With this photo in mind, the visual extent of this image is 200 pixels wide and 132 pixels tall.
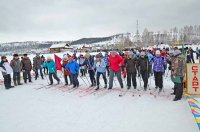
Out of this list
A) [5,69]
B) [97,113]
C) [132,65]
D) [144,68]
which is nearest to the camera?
[97,113]

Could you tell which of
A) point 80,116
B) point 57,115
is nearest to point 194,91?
point 80,116

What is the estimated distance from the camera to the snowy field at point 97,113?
17.0 ft

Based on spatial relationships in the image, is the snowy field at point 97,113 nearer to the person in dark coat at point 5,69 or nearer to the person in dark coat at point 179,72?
the person in dark coat at point 179,72

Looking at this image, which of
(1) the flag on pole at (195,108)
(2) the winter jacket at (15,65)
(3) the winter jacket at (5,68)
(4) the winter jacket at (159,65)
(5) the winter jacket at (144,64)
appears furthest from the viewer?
(2) the winter jacket at (15,65)

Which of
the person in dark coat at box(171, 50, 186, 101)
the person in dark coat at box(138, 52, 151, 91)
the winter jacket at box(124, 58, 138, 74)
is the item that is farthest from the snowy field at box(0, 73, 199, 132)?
the winter jacket at box(124, 58, 138, 74)

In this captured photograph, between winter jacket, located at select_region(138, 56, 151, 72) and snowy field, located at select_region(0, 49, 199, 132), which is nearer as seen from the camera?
snowy field, located at select_region(0, 49, 199, 132)

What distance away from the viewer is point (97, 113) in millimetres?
6246

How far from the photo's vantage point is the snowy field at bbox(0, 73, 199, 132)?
516 centimetres

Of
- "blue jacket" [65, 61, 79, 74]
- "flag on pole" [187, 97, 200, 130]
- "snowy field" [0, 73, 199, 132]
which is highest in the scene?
"blue jacket" [65, 61, 79, 74]

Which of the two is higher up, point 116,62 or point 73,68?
point 116,62

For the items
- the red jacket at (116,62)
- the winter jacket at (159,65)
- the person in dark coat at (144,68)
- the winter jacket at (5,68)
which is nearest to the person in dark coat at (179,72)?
the winter jacket at (159,65)

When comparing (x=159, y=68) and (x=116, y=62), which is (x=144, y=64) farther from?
(x=116, y=62)

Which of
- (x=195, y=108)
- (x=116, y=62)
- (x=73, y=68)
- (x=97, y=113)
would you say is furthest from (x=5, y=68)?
(x=195, y=108)

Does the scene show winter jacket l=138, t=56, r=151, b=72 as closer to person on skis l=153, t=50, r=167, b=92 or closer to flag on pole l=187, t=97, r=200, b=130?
person on skis l=153, t=50, r=167, b=92
